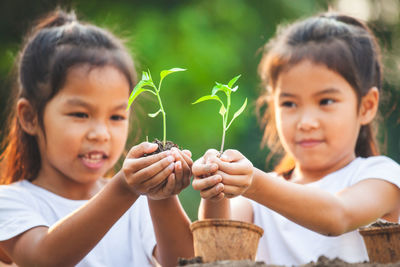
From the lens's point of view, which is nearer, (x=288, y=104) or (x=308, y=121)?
(x=308, y=121)

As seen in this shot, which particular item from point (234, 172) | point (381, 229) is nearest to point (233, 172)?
point (234, 172)

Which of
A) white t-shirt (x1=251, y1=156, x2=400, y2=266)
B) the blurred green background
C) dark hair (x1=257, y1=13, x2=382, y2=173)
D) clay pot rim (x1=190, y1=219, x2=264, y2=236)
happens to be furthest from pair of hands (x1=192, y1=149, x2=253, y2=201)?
the blurred green background

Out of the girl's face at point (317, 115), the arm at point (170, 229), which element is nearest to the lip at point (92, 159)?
the arm at point (170, 229)

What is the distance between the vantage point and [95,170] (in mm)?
3686

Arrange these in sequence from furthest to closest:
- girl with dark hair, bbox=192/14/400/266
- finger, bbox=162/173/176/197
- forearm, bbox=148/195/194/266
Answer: girl with dark hair, bbox=192/14/400/266 < forearm, bbox=148/195/194/266 < finger, bbox=162/173/176/197

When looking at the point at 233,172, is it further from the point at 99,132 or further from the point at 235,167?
the point at 99,132

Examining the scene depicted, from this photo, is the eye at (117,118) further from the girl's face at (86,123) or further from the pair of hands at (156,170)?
the pair of hands at (156,170)

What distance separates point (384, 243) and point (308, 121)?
3.63 ft

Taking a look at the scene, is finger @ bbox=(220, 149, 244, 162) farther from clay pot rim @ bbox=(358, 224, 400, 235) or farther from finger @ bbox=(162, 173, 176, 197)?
clay pot rim @ bbox=(358, 224, 400, 235)

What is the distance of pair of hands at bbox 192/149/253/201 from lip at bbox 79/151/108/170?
1242 millimetres

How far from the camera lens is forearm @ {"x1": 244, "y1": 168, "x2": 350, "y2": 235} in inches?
111

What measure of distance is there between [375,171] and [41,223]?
6.26ft

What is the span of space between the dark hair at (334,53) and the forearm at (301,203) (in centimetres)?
100

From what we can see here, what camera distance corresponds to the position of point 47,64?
150 inches
